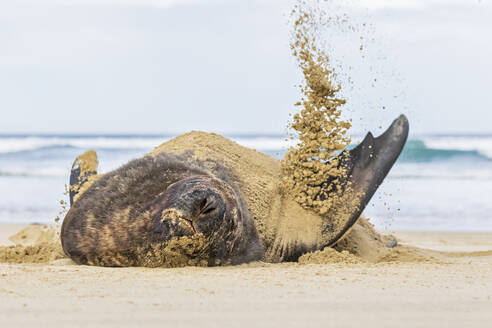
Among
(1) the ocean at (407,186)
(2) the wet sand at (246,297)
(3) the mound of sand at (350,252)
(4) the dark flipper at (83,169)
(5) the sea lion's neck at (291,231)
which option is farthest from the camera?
(1) the ocean at (407,186)

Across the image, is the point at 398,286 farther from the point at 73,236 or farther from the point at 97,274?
the point at 73,236

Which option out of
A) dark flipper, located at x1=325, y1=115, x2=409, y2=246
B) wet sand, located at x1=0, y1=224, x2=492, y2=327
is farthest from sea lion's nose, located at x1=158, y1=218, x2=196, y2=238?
dark flipper, located at x1=325, y1=115, x2=409, y2=246

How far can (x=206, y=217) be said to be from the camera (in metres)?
3.87

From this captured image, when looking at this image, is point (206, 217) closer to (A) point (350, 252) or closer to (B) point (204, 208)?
(B) point (204, 208)

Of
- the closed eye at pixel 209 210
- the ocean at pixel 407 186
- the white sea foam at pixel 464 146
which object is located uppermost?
the white sea foam at pixel 464 146

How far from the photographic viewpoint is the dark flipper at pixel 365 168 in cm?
530

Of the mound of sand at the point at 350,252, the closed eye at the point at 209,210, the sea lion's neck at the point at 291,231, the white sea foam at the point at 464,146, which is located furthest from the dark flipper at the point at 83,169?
the white sea foam at the point at 464,146

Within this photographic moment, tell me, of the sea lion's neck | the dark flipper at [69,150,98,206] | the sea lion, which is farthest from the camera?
the dark flipper at [69,150,98,206]

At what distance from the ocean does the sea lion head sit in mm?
1518

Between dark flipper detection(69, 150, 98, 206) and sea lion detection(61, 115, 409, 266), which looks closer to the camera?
sea lion detection(61, 115, 409, 266)

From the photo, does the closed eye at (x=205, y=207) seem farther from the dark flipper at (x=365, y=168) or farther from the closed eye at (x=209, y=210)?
the dark flipper at (x=365, y=168)

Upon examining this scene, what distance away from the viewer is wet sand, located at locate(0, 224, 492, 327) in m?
2.70

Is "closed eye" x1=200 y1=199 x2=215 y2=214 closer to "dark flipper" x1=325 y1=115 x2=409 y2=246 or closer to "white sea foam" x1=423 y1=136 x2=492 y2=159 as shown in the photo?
"dark flipper" x1=325 y1=115 x2=409 y2=246

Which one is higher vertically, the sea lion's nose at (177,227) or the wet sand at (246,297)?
the sea lion's nose at (177,227)
